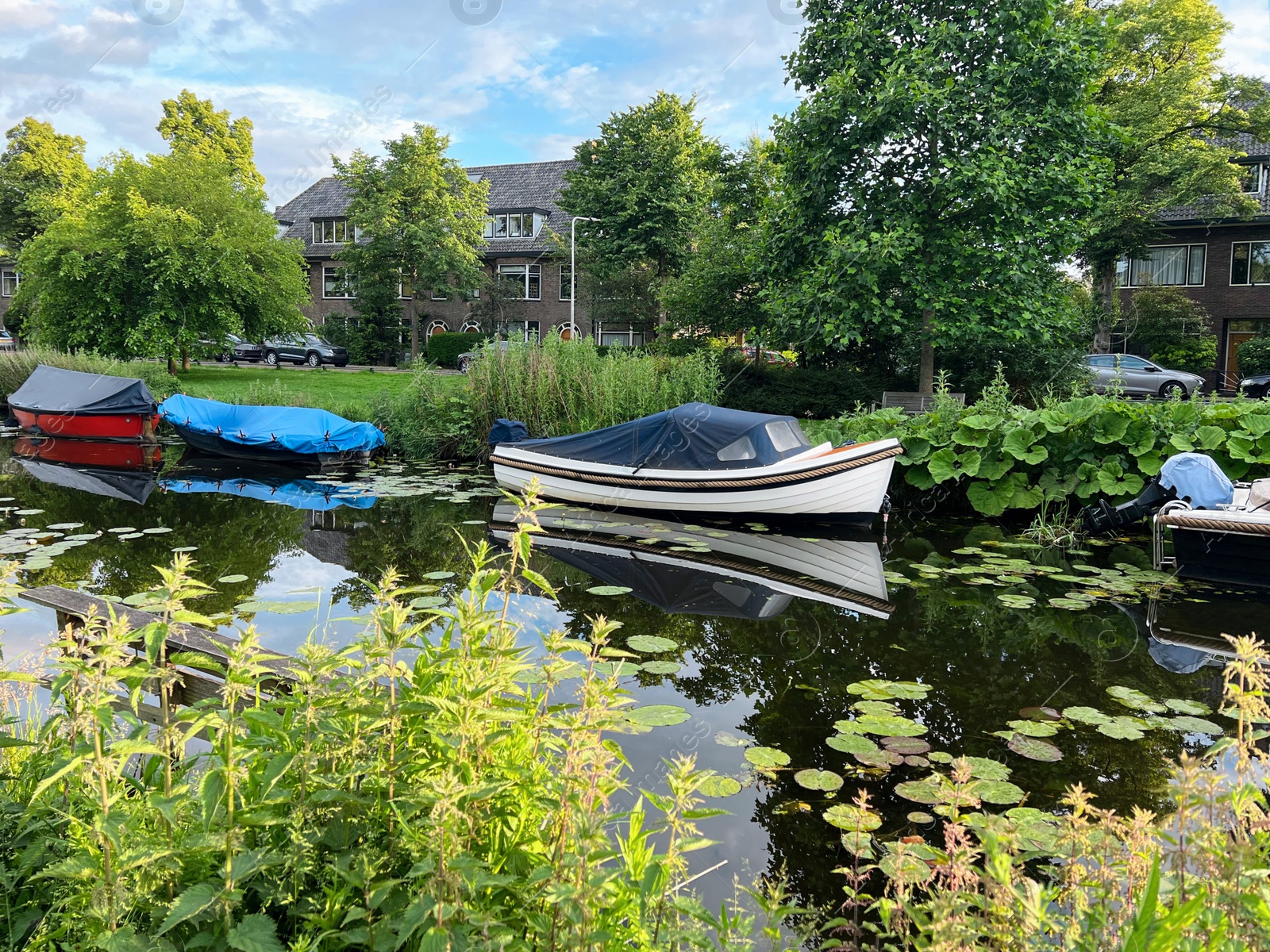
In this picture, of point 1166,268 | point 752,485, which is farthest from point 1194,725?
point 1166,268

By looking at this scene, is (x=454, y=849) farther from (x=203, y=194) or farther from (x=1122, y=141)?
(x=203, y=194)

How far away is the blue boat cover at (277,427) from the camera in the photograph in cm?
1590

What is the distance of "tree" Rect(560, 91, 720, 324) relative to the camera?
30812 mm

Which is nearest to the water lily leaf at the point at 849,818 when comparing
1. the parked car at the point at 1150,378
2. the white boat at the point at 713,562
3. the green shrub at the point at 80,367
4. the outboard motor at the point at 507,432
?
the white boat at the point at 713,562

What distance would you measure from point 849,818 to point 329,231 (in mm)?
48291

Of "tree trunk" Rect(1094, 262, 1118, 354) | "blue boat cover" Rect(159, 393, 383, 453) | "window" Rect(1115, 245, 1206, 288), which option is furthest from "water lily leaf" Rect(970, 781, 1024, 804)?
"window" Rect(1115, 245, 1206, 288)

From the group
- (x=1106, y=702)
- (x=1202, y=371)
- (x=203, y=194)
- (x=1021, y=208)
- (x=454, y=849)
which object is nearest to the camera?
(x=454, y=849)

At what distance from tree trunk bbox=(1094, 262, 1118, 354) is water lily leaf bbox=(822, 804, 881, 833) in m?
28.4

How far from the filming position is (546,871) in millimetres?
1920

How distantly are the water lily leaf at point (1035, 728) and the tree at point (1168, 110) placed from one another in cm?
2388

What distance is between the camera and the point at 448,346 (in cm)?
3934

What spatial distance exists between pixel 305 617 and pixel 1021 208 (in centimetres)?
1442

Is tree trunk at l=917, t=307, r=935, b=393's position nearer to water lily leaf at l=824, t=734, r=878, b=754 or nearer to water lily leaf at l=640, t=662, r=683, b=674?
water lily leaf at l=640, t=662, r=683, b=674

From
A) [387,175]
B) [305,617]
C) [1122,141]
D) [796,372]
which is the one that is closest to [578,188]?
[387,175]
